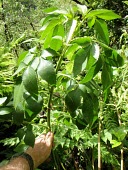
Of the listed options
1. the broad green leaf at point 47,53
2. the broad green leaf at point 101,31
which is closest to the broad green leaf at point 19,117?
the broad green leaf at point 47,53

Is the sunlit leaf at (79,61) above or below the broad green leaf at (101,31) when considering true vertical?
below

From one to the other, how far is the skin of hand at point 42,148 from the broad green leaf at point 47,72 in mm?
323

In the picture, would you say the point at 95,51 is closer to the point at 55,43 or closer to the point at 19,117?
the point at 55,43

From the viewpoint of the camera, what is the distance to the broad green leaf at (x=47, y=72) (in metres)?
0.68

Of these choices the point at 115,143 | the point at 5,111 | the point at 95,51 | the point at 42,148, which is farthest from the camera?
the point at 115,143

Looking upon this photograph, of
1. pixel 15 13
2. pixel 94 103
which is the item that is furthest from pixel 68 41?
pixel 15 13

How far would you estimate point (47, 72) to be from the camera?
0.68 m

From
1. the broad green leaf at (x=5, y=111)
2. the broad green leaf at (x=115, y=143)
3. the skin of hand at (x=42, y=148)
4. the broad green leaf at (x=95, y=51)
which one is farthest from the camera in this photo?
the broad green leaf at (x=115, y=143)

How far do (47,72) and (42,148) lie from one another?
15.7 inches

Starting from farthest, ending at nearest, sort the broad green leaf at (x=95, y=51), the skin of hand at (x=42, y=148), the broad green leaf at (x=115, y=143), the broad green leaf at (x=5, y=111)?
the broad green leaf at (x=115, y=143) → the skin of hand at (x=42, y=148) → the broad green leaf at (x=5, y=111) → the broad green leaf at (x=95, y=51)

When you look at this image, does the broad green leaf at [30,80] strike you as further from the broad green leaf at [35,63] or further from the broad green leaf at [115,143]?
the broad green leaf at [115,143]

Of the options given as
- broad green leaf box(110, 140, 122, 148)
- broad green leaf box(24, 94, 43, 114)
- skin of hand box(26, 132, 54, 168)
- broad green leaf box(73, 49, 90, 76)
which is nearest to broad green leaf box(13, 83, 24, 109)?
broad green leaf box(24, 94, 43, 114)

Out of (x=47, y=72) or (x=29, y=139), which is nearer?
(x=47, y=72)

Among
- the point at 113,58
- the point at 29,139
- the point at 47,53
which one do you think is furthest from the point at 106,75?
the point at 29,139
